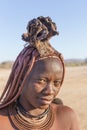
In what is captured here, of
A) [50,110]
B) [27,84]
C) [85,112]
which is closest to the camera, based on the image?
[27,84]

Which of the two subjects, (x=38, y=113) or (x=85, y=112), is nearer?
(x=38, y=113)

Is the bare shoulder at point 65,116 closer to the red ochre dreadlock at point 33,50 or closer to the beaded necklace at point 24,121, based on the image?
the beaded necklace at point 24,121

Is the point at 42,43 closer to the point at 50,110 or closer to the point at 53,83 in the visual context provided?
the point at 53,83

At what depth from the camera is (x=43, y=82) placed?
2.55 meters

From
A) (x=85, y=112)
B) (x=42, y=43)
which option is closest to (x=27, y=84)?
(x=42, y=43)

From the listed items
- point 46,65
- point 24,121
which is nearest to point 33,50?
point 46,65

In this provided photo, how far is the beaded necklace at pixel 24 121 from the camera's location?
8.61 ft

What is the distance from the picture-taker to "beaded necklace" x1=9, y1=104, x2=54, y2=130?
8.61 ft

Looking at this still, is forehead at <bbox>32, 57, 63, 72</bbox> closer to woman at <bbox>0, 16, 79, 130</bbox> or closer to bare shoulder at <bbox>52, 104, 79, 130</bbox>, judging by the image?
woman at <bbox>0, 16, 79, 130</bbox>

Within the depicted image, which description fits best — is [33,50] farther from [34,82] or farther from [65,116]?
[65,116]

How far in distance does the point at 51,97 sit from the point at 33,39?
35cm

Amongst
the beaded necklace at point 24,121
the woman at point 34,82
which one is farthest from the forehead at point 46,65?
the beaded necklace at point 24,121

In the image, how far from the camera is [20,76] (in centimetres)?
260

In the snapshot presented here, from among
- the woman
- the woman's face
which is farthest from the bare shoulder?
the woman's face
